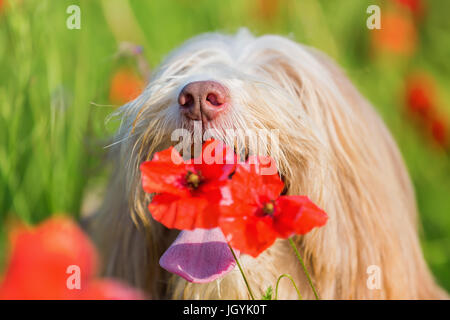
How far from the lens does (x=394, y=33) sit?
12.9 ft

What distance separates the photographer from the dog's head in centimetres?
167

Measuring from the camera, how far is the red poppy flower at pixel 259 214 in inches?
50.2

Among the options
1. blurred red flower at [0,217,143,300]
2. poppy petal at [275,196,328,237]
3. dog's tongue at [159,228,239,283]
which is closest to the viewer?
blurred red flower at [0,217,143,300]

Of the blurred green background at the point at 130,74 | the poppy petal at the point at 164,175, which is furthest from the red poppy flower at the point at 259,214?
the blurred green background at the point at 130,74

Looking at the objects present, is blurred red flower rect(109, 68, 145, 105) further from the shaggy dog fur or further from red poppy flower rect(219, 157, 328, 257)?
red poppy flower rect(219, 157, 328, 257)

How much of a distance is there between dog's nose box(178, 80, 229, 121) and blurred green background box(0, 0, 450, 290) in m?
0.42

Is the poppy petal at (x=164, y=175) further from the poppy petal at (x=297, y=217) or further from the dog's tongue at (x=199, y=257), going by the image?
the dog's tongue at (x=199, y=257)

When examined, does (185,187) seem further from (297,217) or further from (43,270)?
(43,270)

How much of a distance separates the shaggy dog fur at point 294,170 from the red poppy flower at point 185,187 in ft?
0.96

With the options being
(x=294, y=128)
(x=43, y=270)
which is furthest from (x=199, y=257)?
(x=43, y=270)

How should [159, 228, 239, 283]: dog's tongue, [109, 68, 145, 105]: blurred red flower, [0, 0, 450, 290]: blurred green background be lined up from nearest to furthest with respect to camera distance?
1. [159, 228, 239, 283]: dog's tongue
2. [0, 0, 450, 290]: blurred green background
3. [109, 68, 145, 105]: blurred red flower

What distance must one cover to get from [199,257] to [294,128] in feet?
1.56

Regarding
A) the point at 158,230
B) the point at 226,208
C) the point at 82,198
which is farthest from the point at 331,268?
the point at 82,198

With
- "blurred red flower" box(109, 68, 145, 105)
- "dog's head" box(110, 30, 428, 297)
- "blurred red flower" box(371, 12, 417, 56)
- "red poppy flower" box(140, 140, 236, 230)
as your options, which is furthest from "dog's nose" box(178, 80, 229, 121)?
"blurred red flower" box(371, 12, 417, 56)
